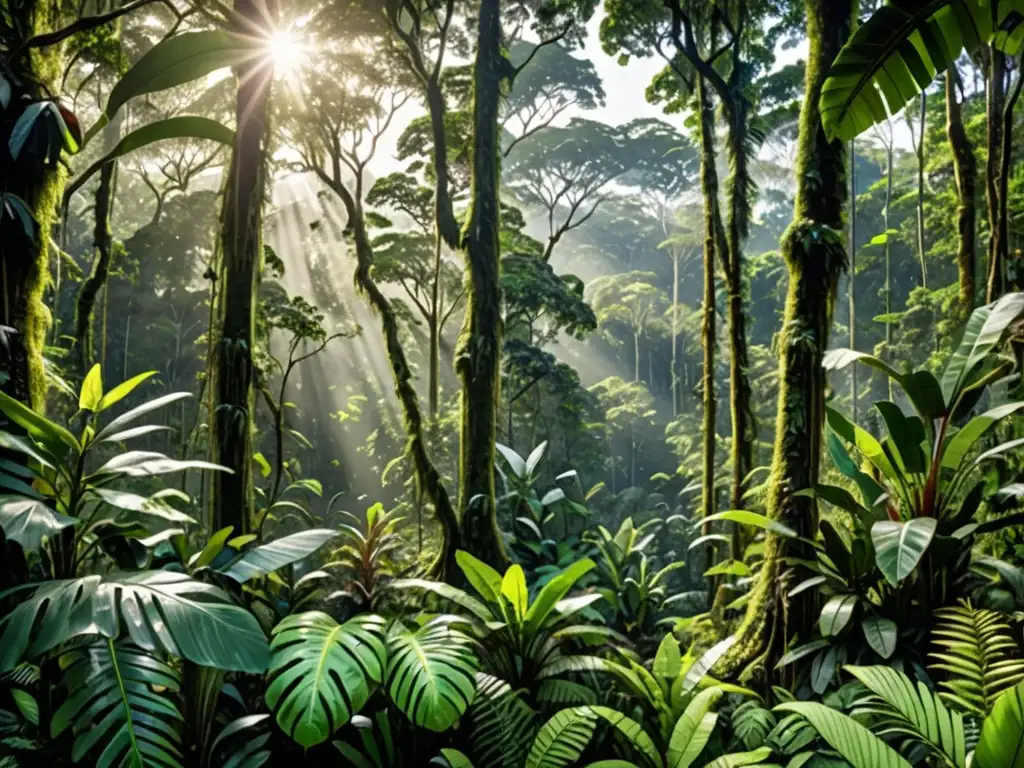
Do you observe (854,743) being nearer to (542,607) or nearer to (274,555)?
(542,607)

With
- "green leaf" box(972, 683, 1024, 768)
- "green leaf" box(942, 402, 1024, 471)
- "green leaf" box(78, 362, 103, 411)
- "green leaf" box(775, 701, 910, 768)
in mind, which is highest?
"green leaf" box(78, 362, 103, 411)

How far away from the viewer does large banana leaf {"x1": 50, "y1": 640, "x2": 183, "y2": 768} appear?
1934 mm

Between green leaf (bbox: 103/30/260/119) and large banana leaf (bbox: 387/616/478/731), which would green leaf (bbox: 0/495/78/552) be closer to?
large banana leaf (bbox: 387/616/478/731)

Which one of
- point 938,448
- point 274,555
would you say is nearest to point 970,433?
point 938,448

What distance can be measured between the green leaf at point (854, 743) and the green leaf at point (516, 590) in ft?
5.10

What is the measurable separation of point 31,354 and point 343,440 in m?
21.2

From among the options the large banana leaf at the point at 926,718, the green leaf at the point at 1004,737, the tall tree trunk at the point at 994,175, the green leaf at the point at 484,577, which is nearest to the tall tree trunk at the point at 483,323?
the green leaf at the point at 484,577

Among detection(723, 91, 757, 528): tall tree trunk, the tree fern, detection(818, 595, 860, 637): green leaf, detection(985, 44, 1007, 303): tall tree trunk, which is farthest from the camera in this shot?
detection(723, 91, 757, 528): tall tree trunk

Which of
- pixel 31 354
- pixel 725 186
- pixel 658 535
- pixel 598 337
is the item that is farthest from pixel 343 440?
pixel 31 354

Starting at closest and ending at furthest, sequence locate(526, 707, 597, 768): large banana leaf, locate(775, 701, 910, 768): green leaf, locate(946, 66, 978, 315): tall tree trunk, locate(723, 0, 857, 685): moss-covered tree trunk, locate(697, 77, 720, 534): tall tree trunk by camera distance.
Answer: locate(775, 701, 910, 768): green leaf < locate(526, 707, 597, 768): large banana leaf < locate(723, 0, 857, 685): moss-covered tree trunk < locate(946, 66, 978, 315): tall tree trunk < locate(697, 77, 720, 534): tall tree trunk

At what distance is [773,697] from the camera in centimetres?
334

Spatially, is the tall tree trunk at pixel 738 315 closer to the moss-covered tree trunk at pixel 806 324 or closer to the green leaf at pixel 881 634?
the moss-covered tree trunk at pixel 806 324

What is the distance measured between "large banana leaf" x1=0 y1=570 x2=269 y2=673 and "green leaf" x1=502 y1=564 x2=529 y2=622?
1508mm

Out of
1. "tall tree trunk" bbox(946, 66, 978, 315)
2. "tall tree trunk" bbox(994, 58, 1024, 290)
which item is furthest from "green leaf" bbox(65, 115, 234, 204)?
"tall tree trunk" bbox(946, 66, 978, 315)
